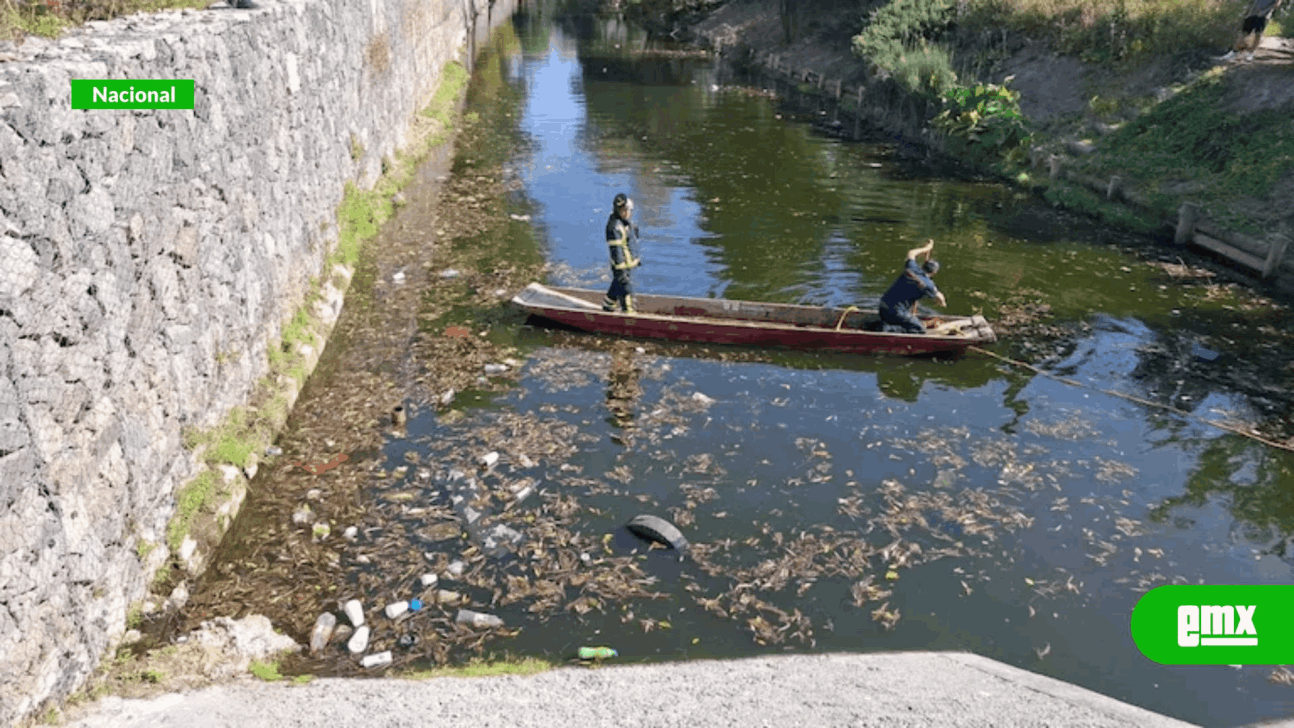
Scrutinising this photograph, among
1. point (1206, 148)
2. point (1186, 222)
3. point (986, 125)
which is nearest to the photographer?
point (1186, 222)

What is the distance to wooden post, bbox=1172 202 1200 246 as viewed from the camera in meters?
18.3

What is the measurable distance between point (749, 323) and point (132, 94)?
8567 mm

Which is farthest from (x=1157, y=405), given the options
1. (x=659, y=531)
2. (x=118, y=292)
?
(x=118, y=292)

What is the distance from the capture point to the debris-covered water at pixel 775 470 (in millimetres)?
7980

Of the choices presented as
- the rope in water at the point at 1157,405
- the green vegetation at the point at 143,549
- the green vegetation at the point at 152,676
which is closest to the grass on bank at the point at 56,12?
the green vegetation at the point at 143,549

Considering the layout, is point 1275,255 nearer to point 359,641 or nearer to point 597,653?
point 597,653

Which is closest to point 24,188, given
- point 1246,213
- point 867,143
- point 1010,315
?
point 1010,315

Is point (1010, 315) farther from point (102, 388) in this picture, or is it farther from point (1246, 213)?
point (102, 388)

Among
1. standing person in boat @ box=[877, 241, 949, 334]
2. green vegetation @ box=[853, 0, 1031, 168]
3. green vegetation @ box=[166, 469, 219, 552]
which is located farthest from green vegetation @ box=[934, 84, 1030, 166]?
green vegetation @ box=[166, 469, 219, 552]

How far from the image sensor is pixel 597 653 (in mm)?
7461

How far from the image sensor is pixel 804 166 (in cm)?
2508

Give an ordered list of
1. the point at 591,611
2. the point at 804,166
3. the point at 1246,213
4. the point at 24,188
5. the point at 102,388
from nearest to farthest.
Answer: the point at 24,188 < the point at 102,388 < the point at 591,611 < the point at 1246,213 < the point at 804,166

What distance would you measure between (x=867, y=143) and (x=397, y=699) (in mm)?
25346

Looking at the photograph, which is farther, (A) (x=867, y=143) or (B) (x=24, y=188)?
(A) (x=867, y=143)
